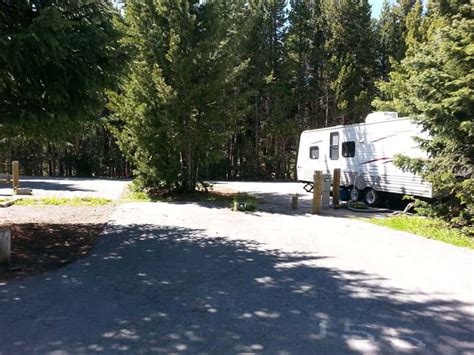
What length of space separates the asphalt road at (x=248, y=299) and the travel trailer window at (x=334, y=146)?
332 inches

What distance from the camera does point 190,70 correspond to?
609 inches

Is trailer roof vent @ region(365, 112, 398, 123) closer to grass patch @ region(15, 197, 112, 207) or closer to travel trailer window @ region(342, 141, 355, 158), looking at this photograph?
travel trailer window @ region(342, 141, 355, 158)

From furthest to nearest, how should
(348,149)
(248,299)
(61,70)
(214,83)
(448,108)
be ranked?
(348,149)
(214,83)
(448,108)
(61,70)
(248,299)

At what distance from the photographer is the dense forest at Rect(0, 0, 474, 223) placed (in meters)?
6.82

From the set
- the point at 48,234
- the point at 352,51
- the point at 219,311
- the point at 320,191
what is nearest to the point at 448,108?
the point at 320,191

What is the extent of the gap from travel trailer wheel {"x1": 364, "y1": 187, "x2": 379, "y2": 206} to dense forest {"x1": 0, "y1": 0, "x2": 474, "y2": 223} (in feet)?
13.9

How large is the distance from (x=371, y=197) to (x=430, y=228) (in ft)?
17.7

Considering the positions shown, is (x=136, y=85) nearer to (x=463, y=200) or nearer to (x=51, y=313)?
(x=463, y=200)

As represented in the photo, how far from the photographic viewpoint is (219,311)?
4.54m

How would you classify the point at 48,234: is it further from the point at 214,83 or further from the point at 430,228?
the point at 214,83

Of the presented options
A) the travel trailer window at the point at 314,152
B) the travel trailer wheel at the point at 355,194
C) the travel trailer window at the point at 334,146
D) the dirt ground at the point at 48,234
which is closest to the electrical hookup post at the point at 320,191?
the travel trailer wheel at the point at 355,194

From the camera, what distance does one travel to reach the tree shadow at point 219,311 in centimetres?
376

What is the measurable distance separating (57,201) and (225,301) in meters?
11.0

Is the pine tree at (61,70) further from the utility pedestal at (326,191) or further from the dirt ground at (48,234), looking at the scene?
the utility pedestal at (326,191)
